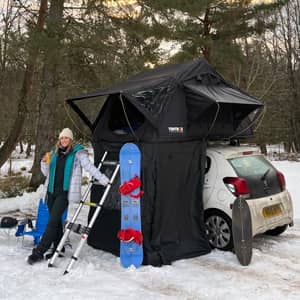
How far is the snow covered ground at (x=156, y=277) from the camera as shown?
416 cm

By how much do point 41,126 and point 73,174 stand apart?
23.7ft

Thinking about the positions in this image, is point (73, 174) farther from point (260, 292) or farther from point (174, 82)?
point (260, 292)

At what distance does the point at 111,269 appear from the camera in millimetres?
4965

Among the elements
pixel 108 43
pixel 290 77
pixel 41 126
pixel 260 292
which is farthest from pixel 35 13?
pixel 290 77

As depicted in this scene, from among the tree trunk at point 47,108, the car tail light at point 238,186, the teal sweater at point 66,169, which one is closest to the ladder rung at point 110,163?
the teal sweater at point 66,169

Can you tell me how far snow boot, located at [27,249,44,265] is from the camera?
5059 mm

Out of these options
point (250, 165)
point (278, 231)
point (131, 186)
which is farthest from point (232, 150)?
point (131, 186)

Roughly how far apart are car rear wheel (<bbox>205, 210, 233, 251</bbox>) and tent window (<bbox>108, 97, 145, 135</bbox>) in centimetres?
180

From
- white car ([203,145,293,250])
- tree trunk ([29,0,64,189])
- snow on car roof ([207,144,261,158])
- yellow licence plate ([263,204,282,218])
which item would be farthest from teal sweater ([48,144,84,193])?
tree trunk ([29,0,64,189])

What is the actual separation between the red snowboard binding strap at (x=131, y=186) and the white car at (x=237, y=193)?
126 centimetres

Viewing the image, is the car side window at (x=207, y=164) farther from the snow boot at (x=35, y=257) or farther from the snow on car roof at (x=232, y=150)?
the snow boot at (x=35, y=257)

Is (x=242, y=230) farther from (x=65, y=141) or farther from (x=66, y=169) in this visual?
(x=65, y=141)

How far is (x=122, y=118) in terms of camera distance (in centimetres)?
665

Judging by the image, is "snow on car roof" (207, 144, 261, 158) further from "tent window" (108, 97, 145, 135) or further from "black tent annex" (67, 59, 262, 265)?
"tent window" (108, 97, 145, 135)
